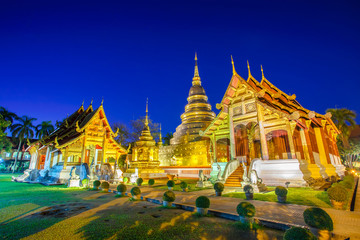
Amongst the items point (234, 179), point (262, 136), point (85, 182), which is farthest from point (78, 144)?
point (262, 136)

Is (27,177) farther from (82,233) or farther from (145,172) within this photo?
(82,233)

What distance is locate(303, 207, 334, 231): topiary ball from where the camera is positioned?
3447 millimetres

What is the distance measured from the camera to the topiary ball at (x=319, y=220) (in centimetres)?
345

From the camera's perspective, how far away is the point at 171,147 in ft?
103

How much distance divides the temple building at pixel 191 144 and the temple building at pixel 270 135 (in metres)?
7.91

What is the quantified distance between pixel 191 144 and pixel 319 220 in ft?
82.8

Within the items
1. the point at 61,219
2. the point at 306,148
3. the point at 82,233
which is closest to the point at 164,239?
the point at 82,233

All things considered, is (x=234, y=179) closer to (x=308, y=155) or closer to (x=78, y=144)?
(x=308, y=155)

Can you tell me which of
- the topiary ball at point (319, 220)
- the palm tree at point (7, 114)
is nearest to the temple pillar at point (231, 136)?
the topiary ball at point (319, 220)

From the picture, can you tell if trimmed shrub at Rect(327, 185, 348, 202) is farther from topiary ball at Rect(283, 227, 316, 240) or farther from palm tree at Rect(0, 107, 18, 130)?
palm tree at Rect(0, 107, 18, 130)

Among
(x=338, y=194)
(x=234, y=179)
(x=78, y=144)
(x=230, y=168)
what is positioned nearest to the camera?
(x=338, y=194)

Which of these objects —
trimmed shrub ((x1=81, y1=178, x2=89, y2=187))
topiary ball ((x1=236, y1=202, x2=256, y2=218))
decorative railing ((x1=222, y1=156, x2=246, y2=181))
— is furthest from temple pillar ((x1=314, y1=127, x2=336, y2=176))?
trimmed shrub ((x1=81, y1=178, x2=89, y2=187))

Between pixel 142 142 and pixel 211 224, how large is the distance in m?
19.2

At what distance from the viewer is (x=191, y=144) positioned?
28.6 m
